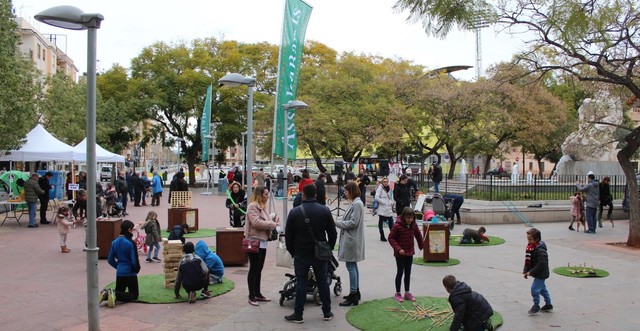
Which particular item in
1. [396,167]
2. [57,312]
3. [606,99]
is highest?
[606,99]

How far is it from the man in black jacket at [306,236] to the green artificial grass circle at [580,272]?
17.6 ft

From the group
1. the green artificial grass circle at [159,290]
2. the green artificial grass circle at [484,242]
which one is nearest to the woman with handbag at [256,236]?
the green artificial grass circle at [159,290]

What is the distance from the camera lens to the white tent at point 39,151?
19172mm

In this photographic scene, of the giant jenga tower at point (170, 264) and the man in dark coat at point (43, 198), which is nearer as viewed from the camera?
the giant jenga tower at point (170, 264)

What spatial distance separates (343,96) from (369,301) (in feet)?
89.2

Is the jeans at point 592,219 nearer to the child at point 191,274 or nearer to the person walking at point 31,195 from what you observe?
the child at point 191,274

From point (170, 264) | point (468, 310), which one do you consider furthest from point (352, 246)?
point (170, 264)

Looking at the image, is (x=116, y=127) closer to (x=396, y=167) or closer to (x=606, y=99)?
(x=396, y=167)

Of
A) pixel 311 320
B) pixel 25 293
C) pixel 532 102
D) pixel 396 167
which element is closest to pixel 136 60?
pixel 396 167

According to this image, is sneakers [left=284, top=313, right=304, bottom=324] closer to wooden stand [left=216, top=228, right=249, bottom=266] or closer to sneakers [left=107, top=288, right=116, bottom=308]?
sneakers [left=107, top=288, right=116, bottom=308]

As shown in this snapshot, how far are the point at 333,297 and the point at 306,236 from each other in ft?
6.11

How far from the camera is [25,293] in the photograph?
817 centimetres

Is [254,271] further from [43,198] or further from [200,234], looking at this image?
[43,198]

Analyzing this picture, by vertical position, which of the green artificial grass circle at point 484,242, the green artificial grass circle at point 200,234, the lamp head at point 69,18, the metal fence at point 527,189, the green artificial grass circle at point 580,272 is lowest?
the green artificial grass circle at point 580,272
